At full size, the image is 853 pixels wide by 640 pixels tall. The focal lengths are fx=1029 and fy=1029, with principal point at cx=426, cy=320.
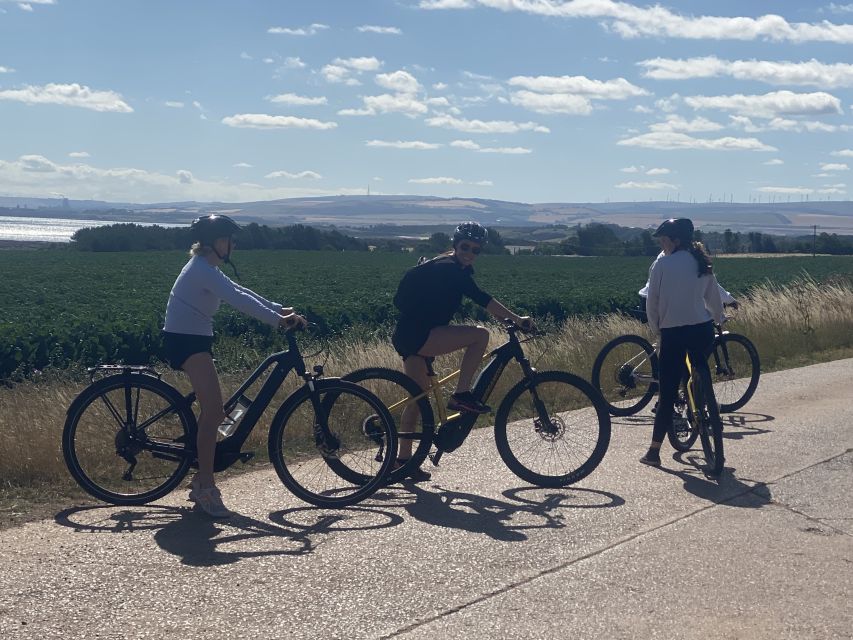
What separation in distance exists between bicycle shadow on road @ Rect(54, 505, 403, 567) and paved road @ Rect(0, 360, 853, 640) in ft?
0.06

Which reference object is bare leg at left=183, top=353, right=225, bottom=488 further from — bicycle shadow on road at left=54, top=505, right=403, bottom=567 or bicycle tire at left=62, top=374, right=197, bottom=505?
bicycle shadow on road at left=54, top=505, right=403, bottom=567

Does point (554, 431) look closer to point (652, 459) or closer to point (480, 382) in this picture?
point (480, 382)

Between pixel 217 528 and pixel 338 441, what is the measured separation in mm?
1063

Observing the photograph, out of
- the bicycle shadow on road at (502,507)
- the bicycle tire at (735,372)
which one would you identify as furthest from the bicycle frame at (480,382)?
the bicycle tire at (735,372)

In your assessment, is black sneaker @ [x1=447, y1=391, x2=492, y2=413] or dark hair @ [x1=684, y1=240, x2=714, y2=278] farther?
dark hair @ [x1=684, y1=240, x2=714, y2=278]

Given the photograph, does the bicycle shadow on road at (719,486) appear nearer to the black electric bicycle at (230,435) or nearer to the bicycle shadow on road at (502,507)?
the bicycle shadow on road at (502,507)

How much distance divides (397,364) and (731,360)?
147 inches

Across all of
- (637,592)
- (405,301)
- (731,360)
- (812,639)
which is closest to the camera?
(812,639)

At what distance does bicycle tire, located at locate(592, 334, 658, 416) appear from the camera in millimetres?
9961

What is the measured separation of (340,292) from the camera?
3472 cm

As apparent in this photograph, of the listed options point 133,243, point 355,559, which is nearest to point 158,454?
point 355,559

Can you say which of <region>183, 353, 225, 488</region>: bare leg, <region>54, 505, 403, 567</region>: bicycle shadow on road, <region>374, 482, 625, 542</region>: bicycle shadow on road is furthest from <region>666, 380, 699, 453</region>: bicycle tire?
<region>183, 353, 225, 488</region>: bare leg

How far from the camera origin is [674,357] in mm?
7707

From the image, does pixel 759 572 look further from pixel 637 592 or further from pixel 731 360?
pixel 731 360
